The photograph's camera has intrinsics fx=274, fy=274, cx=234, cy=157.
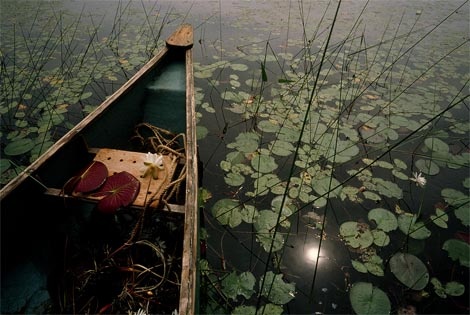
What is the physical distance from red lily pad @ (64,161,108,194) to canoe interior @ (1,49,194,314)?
78 mm

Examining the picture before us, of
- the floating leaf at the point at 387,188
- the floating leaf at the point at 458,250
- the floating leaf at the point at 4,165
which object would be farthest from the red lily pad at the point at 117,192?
the floating leaf at the point at 458,250

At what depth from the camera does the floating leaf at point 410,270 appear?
1.69 meters

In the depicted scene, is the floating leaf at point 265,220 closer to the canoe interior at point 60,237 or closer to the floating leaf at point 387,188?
the canoe interior at point 60,237

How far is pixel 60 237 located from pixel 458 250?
2.58 meters

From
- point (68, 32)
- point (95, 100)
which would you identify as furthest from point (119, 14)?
point (95, 100)

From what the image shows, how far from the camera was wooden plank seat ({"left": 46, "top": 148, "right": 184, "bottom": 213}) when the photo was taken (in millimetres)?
1576

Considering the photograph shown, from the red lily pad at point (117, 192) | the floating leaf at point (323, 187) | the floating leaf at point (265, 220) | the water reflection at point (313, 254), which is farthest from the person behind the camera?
the floating leaf at point (323, 187)

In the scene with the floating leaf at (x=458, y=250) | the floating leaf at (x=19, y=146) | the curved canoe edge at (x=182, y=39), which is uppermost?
the curved canoe edge at (x=182, y=39)

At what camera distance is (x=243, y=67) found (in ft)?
12.9

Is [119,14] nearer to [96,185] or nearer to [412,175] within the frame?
[96,185]

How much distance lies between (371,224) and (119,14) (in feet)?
20.4

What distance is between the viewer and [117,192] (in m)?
1.64

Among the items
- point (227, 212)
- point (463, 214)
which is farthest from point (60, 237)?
point (463, 214)

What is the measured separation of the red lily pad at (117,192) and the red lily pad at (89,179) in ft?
0.13
